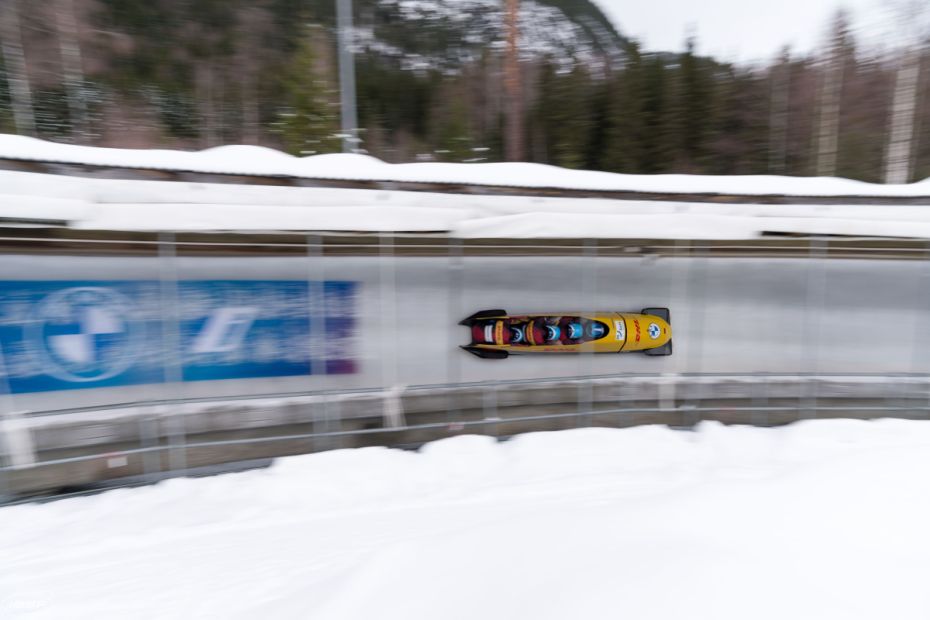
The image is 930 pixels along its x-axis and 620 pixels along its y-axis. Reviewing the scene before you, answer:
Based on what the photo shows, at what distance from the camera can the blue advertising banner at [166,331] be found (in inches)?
175

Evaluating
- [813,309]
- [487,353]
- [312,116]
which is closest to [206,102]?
[312,116]

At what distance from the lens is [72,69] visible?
47.3 ft

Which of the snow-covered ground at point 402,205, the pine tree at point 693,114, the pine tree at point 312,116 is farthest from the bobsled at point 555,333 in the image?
the pine tree at point 693,114

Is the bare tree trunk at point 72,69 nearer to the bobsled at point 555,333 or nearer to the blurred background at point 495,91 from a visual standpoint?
the blurred background at point 495,91

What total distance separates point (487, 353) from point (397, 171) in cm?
243

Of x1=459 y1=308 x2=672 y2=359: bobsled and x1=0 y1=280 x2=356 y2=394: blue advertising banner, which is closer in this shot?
x1=0 y1=280 x2=356 y2=394: blue advertising banner

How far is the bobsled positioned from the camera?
20.0 ft

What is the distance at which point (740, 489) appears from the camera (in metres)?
3.49

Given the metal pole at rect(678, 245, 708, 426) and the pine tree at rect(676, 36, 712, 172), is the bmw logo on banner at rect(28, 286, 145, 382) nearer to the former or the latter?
the metal pole at rect(678, 245, 708, 426)

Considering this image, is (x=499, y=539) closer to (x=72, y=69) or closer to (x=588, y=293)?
(x=588, y=293)

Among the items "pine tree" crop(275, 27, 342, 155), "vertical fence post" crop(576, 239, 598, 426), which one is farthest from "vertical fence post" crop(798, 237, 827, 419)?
"pine tree" crop(275, 27, 342, 155)

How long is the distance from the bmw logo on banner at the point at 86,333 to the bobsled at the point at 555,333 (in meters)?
3.37

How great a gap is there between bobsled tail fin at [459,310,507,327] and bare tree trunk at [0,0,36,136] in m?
13.6

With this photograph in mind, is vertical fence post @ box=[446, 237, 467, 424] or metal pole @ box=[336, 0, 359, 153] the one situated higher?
metal pole @ box=[336, 0, 359, 153]
